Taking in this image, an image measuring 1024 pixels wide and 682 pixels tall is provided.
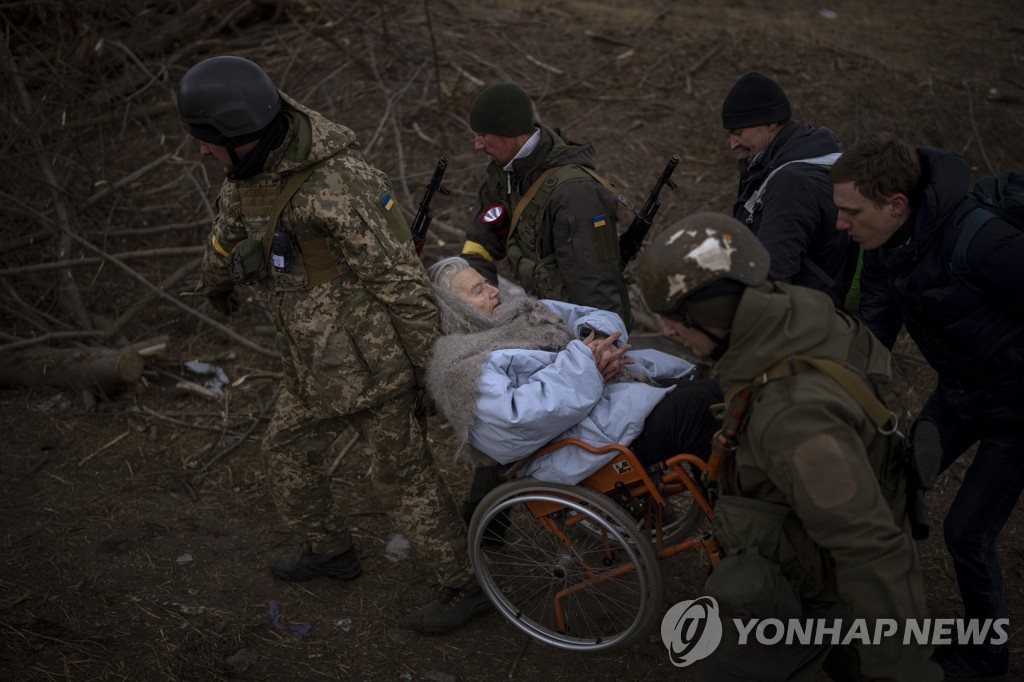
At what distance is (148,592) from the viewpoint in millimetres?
4012

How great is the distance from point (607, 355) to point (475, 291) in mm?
676

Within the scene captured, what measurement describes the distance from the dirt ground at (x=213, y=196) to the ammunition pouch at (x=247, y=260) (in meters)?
1.66

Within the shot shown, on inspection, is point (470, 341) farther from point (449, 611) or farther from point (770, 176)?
point (770, 176)

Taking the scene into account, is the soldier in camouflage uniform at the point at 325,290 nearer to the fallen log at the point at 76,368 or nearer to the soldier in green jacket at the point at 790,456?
the soldier in green jacket at the point at 790,456

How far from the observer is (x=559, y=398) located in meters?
3.04

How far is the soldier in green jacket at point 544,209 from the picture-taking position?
12.4 ft

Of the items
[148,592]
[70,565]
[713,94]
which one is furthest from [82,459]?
[713,94]

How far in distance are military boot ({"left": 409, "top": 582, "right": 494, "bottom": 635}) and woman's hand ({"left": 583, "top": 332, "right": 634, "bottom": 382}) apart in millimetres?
1271

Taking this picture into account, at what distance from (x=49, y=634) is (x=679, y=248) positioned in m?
3.27

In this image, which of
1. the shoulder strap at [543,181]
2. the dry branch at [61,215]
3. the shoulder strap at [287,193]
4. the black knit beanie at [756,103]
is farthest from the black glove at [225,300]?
the dry branch at [61,215]

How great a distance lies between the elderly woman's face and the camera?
139 inches

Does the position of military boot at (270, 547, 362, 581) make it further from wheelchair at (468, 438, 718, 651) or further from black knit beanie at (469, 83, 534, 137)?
black knit beanie at (469, 83, 534, 137)

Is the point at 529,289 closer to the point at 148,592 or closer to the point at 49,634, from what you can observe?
the point at 148,592

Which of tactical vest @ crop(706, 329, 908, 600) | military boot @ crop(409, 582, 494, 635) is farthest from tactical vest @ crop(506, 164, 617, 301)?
tactical vest @ crop(706, 329, 908, 600)
